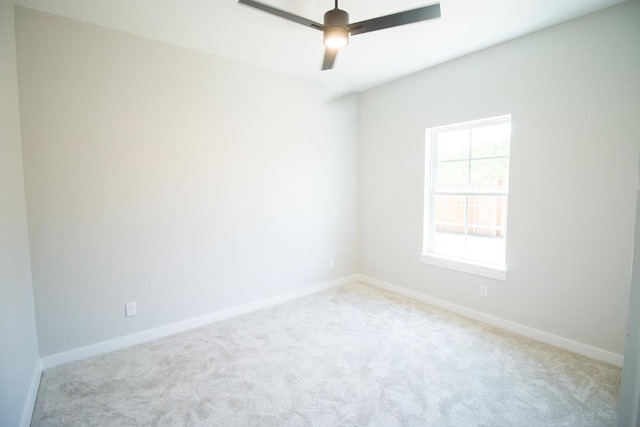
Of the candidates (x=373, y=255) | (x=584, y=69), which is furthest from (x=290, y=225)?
(x=584, y=69)

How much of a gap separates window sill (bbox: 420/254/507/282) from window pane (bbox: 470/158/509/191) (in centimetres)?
79

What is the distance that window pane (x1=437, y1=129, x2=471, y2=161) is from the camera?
129 inches

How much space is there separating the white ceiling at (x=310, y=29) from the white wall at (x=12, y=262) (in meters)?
0.68

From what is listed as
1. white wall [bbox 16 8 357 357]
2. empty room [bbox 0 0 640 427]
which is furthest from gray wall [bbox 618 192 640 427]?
white wall [bbox 16 8 357 357]

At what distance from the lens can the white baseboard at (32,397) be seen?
68.5 inches

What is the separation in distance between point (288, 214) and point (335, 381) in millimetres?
2009

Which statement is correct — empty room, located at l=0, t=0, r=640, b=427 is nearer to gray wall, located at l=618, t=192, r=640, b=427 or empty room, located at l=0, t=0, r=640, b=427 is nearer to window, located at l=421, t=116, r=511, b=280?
window, located at l=421, t=116, r=511, b=280

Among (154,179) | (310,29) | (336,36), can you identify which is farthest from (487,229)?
(154,179)

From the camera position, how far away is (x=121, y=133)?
2598 mm

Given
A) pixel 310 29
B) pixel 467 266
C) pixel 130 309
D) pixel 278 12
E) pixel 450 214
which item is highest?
pixel 310 29

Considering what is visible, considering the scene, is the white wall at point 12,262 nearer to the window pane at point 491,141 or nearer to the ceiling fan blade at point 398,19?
the ceiling fan blade at point 398,19

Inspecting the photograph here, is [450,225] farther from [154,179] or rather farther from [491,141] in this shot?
[154,179]

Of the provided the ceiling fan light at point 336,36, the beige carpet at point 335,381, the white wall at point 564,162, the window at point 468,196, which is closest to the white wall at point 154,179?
the beige carpet at point 335,381

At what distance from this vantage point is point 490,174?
3.09 m
